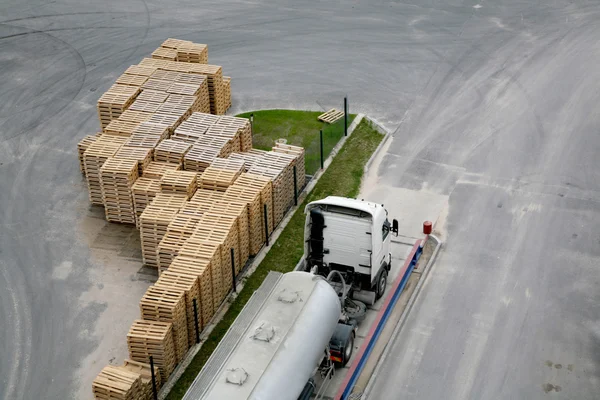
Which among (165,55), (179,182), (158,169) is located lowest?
(158,169)

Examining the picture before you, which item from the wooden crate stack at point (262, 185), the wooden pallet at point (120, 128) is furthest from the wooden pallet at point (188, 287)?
the wooden pallet at point (120, 128)

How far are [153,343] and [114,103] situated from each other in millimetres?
14236

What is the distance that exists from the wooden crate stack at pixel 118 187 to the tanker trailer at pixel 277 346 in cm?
1012

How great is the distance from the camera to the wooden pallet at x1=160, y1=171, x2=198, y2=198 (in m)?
31.8

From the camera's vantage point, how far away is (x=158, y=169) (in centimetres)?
3334

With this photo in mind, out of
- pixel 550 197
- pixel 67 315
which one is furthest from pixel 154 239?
pixel 550 197

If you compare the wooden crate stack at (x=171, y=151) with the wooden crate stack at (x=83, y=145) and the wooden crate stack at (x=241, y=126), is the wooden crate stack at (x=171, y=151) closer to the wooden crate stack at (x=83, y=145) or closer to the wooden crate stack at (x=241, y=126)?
the wooden crate stack at (x=241, y=126)

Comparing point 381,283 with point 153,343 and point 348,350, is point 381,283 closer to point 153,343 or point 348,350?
point 348,350

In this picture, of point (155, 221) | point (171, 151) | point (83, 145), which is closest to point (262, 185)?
point (155, 221)

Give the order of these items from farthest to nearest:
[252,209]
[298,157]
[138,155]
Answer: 1. [298,157]
2. [138,155]
3. [252,209]

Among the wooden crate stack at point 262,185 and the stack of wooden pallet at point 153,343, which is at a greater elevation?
the wooden crate stack at point 262,185

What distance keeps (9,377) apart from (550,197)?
67.8 ft

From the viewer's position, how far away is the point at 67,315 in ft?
95.7

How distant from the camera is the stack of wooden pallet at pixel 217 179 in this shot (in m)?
31.8
